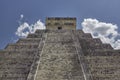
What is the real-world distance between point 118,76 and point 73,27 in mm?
14722

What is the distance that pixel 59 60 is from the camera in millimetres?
14953

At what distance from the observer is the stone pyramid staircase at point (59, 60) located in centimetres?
1315

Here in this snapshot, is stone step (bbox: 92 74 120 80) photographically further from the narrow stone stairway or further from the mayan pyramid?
the narrow stone stairway

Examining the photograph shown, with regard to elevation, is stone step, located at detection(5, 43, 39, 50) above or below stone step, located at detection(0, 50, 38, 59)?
above

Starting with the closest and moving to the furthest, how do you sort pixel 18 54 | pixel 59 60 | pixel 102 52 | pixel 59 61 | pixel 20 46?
pixel 59 61
pixel 59 60
pixel 18 54
pixel 102 52
pixel 20 46

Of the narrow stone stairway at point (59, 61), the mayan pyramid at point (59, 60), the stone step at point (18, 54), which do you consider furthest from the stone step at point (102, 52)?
the stone step at point (18, 54)

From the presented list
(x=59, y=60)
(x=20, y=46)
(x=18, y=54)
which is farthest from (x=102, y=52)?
(x=20, y=46)

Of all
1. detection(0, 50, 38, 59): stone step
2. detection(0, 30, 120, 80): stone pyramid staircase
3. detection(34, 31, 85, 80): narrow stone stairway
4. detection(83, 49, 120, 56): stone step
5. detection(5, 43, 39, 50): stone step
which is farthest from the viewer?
detection(5, 43, 39, 50): stone step

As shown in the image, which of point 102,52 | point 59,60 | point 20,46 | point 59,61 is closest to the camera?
point 59,61

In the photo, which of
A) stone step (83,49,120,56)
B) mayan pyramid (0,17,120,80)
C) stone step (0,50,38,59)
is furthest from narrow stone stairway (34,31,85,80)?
stone step (83,49,120,56)

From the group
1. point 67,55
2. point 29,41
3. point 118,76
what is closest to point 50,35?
point 29,41

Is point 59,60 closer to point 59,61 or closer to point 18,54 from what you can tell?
point 59,61

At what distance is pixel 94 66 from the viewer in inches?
562

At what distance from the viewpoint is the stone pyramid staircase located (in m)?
13.1
